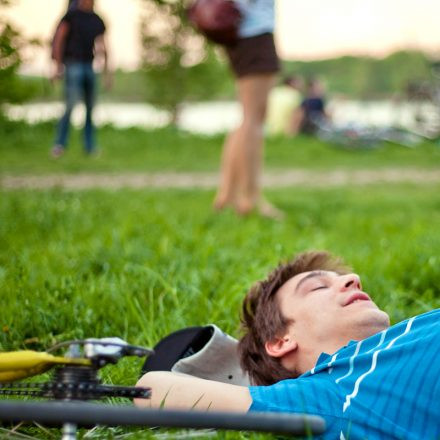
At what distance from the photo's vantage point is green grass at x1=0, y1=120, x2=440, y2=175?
11.3m

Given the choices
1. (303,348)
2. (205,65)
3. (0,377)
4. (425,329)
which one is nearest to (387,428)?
(425,329)

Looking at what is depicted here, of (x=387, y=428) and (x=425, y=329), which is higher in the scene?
(x=425, y=329)

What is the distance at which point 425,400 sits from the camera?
1991 mm

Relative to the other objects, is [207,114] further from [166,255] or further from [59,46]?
[166,255]

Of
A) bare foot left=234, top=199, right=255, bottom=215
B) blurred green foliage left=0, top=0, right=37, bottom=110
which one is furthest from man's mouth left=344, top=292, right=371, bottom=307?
bare foot left=234, top=199, right=255, bottom=215

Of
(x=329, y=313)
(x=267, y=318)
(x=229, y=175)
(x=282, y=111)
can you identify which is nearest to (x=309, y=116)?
(x=282, y=111)

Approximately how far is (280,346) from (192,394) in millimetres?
404

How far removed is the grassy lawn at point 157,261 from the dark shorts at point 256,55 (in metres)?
1.02

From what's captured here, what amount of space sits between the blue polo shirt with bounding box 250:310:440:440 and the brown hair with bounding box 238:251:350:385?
0.33 m

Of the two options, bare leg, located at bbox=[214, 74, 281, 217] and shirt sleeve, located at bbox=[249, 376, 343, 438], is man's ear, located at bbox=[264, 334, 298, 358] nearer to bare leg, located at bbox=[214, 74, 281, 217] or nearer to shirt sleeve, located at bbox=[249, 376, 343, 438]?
shirt sleeve, located at bbox=[249, 376, 343, 438]

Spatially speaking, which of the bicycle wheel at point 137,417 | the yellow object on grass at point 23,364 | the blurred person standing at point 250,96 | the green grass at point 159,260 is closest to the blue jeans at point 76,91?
the green grass at point 159,260

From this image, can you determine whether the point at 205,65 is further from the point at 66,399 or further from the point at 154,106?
the point at 66,399

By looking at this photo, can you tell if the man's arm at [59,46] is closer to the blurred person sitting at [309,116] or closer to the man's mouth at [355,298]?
the blurred person sitting at [309,116]

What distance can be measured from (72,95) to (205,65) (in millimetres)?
11704
